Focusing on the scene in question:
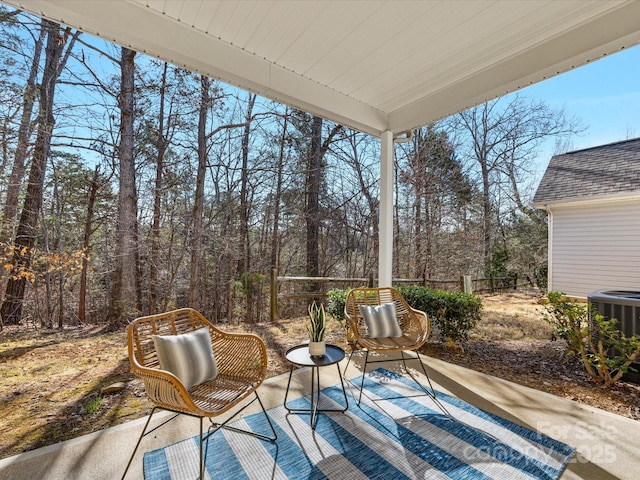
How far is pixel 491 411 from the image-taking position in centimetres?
237

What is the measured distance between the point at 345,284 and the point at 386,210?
3338 mm

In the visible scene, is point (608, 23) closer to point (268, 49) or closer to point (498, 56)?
point (498, 56)

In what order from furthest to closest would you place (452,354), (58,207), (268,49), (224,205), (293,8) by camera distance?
(224,205)
(58,207)
(452,354)
(268,49)
(293,8)

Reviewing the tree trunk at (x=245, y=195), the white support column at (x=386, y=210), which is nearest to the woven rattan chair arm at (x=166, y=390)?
the white support column at (x=386, y=210)

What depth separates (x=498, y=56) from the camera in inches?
103

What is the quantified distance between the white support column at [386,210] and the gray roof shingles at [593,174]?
469 cm

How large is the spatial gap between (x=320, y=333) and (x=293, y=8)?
7.16 feet

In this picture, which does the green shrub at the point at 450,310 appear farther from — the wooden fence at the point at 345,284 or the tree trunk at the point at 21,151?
the tree trunk at the point at 21,151

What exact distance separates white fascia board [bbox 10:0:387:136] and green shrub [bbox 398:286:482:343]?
2.26m

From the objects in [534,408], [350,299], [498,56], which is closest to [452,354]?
[534,408]

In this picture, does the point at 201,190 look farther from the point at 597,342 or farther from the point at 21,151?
the point at 597,342

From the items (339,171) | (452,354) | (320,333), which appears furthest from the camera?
(339,171)

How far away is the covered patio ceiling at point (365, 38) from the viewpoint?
80.7 inches

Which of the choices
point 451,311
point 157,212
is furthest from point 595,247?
point 157,212
